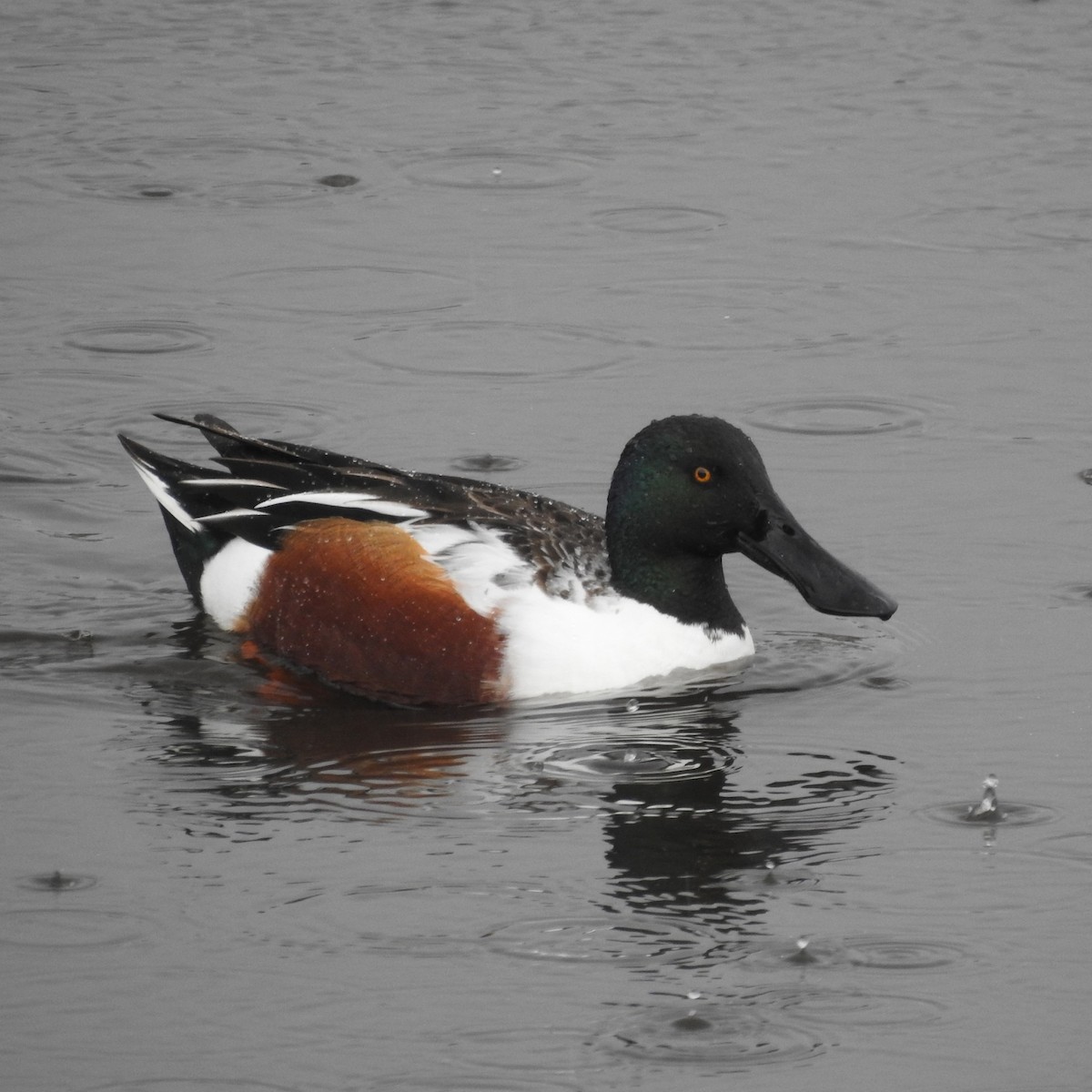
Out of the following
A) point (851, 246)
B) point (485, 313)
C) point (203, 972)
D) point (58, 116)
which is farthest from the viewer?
point (58, 116)

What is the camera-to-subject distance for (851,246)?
33.8ft

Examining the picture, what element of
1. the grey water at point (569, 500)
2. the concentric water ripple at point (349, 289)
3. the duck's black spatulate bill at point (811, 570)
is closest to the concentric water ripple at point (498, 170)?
the grey water at point (569, 500)

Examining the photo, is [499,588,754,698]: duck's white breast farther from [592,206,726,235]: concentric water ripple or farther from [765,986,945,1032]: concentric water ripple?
[592,206,726,235]: concentric water ripple

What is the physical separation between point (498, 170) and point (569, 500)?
3.67 m

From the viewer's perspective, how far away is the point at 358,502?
23.5 feet

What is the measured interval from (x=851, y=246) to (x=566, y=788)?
4.97 m

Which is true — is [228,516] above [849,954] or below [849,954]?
above

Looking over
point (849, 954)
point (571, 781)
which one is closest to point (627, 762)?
point (571, 781)

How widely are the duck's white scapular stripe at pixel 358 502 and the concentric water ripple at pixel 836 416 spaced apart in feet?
6.29

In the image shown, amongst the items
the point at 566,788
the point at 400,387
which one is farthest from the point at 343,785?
the point at 400,387

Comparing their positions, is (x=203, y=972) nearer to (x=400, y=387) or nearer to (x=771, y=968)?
(x=771, y=968)

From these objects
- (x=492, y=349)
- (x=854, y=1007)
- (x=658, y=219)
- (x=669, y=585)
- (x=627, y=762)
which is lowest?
(x=627, y=762)

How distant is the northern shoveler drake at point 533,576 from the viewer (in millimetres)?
6754

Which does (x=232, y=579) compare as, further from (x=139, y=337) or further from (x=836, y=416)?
(x=836, y=416)
